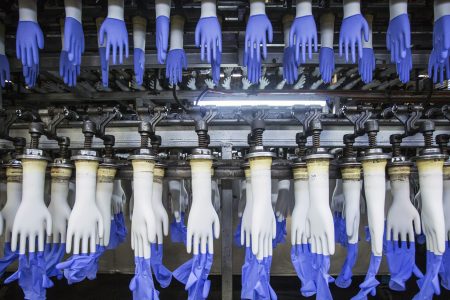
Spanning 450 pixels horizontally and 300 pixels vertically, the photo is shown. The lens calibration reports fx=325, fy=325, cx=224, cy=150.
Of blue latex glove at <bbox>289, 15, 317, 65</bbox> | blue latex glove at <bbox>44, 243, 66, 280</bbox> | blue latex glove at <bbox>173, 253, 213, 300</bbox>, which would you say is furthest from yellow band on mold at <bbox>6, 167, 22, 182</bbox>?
blue latex glove at <bbox>289, 15, 317, 65</bbox>

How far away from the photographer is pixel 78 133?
3.59ft

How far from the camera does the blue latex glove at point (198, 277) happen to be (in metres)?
0.85

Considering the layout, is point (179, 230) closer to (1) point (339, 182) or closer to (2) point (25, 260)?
(2) point (25, 260)

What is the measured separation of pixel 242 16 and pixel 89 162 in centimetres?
69

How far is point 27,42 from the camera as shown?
811 mm

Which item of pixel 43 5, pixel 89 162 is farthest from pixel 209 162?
pixel 43 5

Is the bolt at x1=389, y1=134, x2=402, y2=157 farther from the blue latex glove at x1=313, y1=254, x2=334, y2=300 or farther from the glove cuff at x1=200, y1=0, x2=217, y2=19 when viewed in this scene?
the glove cuff at x1=200, y1=0, x2=217, y2=19

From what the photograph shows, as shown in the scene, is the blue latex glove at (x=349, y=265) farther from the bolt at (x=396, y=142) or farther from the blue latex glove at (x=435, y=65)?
the blue latex glove at (x=435, y=65)

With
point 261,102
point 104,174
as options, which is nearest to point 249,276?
point 104,174

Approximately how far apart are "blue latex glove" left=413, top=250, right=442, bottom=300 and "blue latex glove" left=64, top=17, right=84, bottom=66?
1054mm

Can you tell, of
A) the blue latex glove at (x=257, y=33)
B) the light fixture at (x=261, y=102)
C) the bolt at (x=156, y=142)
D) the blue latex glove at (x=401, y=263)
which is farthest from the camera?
the light fixture at (x=261, y=102)

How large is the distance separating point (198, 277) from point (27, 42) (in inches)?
A: 29.0

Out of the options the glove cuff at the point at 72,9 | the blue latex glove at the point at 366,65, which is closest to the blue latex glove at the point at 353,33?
the blue latex glove at the point at 366,65

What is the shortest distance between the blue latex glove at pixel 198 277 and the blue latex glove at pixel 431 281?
0.56m
